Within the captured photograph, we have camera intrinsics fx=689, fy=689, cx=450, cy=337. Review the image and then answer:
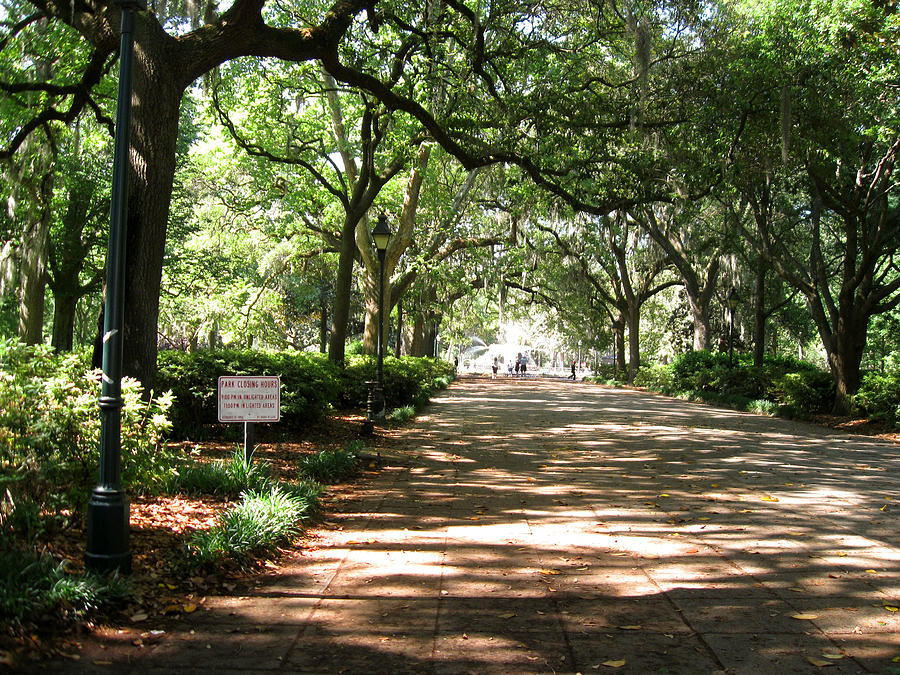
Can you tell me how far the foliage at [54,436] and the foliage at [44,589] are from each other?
53 centimetres

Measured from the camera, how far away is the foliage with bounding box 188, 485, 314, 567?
15.0 ft

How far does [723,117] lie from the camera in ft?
39.8

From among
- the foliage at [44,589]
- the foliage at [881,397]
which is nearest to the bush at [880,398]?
the foliage at [881,397]

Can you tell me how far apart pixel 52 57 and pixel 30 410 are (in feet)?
24.1

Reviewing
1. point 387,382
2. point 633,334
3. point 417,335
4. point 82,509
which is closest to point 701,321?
point 633,334

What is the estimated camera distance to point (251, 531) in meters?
4.94

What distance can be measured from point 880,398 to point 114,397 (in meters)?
15.9

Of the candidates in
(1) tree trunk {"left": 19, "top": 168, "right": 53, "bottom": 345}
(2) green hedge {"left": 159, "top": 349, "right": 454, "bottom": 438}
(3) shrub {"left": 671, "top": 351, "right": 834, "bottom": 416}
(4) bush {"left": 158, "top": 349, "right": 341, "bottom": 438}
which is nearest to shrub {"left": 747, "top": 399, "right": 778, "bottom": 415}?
(3) shrub {"left": 671, "top": 351, "right": 834, "bottom": 416}

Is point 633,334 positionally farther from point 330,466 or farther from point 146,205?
point 146,205

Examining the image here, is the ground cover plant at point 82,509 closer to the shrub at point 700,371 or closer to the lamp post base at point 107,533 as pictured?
the lamp post base at point 107,533

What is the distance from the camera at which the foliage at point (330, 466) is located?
26.1ft

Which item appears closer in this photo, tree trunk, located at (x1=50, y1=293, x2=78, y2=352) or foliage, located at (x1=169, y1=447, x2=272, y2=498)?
foliage, located at (x1=169, y1=447, x2=272, y2=498)

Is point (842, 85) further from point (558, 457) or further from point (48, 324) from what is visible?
point (48, 324)

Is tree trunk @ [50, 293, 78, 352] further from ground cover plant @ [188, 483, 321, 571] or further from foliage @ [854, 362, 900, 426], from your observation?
foliage @ [854, 362, 900, 426]
